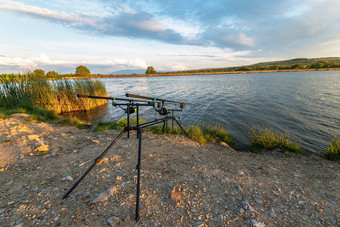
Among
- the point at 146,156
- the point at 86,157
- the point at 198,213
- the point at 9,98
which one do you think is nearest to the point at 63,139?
the point at 86,157

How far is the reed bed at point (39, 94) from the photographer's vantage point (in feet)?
39.3

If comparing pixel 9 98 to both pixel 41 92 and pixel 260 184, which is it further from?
pixel 260 184

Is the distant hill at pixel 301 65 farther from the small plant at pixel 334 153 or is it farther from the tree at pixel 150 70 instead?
the small plant at pixel 334 153

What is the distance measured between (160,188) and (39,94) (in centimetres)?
1538

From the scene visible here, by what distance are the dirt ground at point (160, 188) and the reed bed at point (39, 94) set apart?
868 centimetres

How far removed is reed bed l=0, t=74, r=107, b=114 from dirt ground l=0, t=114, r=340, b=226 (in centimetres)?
868

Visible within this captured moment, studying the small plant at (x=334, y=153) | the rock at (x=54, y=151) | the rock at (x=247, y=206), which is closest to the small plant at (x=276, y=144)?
the small plant at (x=334, y=153)

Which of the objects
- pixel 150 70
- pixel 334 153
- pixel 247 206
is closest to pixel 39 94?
pixel 247 206

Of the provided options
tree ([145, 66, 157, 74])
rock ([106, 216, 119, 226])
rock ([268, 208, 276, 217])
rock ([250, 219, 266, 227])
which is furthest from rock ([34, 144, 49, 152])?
tree ([145, 66, 157, 74])

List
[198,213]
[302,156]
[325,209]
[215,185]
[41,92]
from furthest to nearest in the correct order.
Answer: [41,92], [302,156], [215,185], [325,209], [198,213]

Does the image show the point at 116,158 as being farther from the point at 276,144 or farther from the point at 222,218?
the point at 276,144

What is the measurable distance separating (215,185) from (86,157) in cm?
453

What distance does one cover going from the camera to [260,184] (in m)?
4.05

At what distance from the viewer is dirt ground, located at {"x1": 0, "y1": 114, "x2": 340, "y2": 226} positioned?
288 cm
